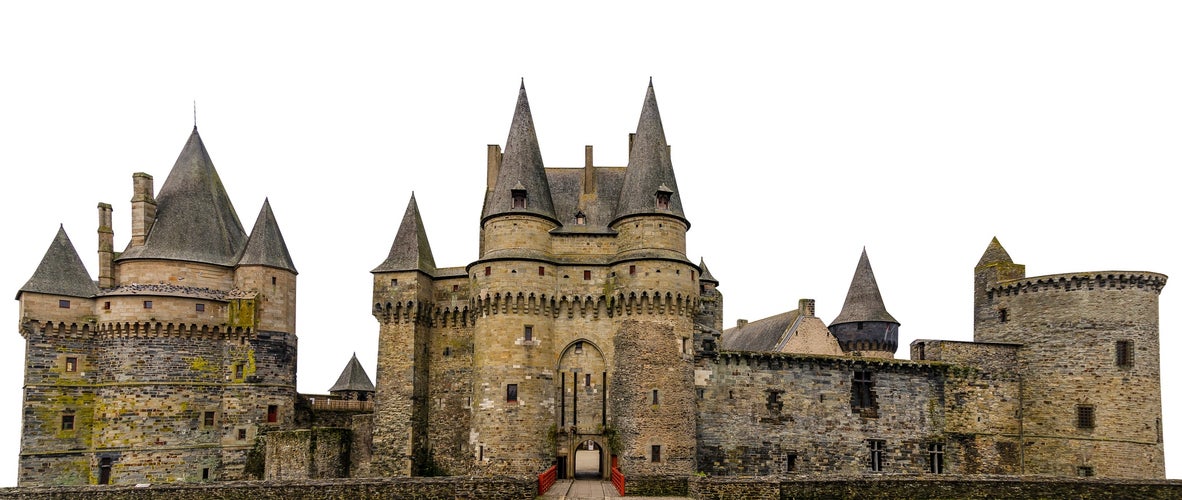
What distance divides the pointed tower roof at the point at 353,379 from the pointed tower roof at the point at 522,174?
75.6 ft

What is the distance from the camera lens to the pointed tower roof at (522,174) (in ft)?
137

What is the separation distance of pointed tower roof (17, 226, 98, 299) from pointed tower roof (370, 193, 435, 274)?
43.3ft

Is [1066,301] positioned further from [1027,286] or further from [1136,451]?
[1136,451]

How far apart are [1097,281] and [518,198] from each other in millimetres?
27276

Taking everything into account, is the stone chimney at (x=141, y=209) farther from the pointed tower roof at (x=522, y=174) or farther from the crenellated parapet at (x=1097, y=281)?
the crenellated parapet at (x=1097, y=281)

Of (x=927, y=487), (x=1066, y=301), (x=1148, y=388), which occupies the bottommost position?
(x=927, y=487)

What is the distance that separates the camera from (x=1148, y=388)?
1773 inches

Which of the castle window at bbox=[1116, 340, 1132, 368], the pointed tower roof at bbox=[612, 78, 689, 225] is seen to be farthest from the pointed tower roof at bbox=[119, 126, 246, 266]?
the castle window at bbox=[1116, 340, 1132, 368]

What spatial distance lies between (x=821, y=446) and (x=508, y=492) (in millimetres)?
17835

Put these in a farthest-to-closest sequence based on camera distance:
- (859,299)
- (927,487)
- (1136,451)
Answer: (859,299)
(1136,451)
(927,487)

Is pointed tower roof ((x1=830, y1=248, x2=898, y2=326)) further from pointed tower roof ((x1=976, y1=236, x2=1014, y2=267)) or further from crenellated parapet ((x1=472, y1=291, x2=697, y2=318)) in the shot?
crenellated parapet ((x1=472, y1=291, x2=697, y2=318))

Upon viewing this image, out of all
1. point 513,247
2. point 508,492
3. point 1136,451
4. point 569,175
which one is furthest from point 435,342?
point 1136,451

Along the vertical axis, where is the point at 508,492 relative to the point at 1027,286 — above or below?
below

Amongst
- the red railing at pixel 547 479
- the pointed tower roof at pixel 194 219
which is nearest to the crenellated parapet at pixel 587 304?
the red railing at pixel 547 479
